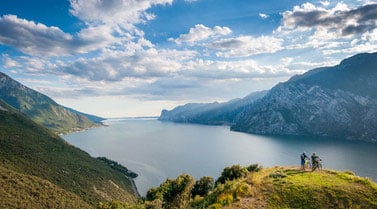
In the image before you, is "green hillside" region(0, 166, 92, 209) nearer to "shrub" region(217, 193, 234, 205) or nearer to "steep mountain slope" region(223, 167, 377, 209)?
"shrub" region(217, 193, 234, 205)

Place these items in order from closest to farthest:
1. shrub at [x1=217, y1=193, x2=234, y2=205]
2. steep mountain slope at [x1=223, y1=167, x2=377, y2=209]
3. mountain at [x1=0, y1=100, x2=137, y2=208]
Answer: steep mountain slope at [x1=223, y1=167, x2=377, y2=209] → shrub at [x1=217, y1=193, x2=234, y2=205] → mountain at [x1=0, y1=100, x2=137, y2=208]

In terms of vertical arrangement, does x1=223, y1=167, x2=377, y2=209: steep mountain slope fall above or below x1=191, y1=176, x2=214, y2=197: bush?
above

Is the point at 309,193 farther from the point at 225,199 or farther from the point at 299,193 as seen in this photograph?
the point at 225,199

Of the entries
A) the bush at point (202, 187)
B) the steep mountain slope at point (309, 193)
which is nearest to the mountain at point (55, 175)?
the bush at point (202, 187)

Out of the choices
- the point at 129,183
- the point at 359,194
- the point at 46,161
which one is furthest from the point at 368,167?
the point at 46,161

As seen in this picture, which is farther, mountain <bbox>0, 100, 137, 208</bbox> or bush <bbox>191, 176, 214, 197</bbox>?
mountain <bbox>0, 100, 137, 208</bbox>

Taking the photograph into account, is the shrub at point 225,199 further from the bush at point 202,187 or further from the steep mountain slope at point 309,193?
the bush at point 202,187

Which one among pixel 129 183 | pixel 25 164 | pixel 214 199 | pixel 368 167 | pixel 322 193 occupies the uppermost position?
pixel 322 193

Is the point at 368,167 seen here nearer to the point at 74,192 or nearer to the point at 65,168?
the point at 74,192

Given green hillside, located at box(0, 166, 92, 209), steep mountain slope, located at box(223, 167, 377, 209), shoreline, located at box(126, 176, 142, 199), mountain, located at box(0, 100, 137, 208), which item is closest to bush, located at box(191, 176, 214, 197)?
steep mountain slope, located at box(223, 167, 377, 209)

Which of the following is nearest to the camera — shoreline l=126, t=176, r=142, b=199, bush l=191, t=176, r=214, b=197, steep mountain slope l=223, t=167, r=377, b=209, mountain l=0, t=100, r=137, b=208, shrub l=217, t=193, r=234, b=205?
steep mountain slope l=223, t=167, r=377, b=209

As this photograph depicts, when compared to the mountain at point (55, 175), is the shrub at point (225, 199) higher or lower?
higher

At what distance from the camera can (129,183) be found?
188 metres

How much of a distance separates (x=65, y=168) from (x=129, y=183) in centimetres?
4183
